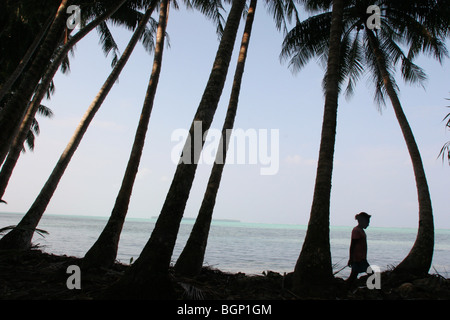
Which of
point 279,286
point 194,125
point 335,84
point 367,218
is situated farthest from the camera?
point 335,84

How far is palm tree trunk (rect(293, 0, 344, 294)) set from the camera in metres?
5.29

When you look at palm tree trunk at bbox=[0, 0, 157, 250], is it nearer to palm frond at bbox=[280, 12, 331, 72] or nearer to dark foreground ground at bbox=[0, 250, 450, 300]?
dark foreground ground at bbox=[0, 250, 450, 300]

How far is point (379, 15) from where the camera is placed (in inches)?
464

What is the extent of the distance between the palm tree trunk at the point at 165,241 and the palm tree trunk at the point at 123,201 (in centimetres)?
300

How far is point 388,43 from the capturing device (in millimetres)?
12406

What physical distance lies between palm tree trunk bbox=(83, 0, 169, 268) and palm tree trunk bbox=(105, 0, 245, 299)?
2997 millimetres

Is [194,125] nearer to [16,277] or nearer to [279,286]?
[279,286]

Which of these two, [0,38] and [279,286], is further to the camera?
[0,38]

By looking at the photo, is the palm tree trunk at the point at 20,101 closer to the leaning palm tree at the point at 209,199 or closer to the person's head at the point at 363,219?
the leaning palm tree at the point at 209,199

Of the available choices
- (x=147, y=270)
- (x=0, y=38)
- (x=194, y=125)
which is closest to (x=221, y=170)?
(x=194, y=125)

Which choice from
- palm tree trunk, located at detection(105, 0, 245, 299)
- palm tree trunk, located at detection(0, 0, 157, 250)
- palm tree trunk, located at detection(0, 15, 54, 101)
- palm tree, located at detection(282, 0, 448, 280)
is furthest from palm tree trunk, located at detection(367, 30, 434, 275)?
palm tree trunk, located at detection(0, 15, 54, 101)

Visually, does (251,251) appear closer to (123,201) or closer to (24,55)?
(123,201)

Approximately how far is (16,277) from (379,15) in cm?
1334

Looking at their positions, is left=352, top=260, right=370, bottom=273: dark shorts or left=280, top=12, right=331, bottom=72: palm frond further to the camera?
left=280, top=12, right=331, bottom=72: palm frond
